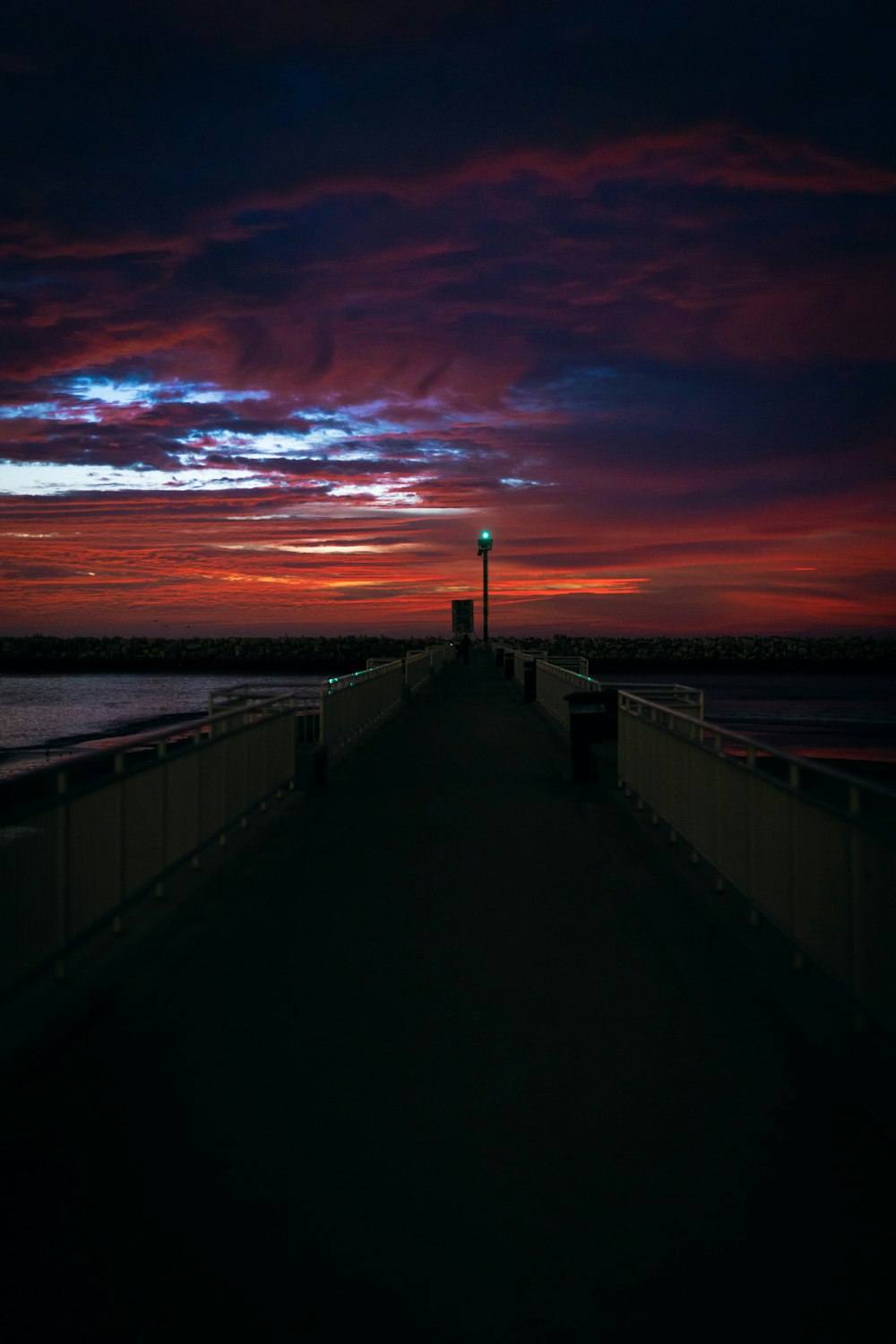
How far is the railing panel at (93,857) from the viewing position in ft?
19.6

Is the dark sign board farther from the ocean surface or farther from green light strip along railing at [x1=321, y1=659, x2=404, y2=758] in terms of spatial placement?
green light strip along railing at [x1=321, y1=659, x2=404, y2=758]

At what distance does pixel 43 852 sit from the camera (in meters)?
5.58

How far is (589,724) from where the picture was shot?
47.8 feet

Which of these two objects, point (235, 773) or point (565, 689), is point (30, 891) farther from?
point (565, 689)

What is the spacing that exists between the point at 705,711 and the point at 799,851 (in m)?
57.4

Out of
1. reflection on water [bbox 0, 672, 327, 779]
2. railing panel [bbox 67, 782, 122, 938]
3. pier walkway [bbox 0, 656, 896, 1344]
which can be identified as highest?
railing panel [bbox 67, 782, 122, 938]

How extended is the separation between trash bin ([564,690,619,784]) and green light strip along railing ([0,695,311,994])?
18.0ft

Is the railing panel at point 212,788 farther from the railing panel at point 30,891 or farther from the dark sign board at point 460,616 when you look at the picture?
the dark sign board at point 460,616

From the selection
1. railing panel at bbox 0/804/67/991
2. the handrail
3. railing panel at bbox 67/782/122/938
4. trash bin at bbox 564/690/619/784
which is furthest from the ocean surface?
railing panel at bbox 0/804/67/991

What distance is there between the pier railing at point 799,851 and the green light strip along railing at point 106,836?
12.6 ft

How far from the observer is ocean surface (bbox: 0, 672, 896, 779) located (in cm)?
4044

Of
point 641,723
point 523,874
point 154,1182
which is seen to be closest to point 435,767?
point 641,723

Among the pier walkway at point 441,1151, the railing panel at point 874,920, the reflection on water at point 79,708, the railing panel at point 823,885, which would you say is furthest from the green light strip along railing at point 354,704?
the railing panel at point 874,920

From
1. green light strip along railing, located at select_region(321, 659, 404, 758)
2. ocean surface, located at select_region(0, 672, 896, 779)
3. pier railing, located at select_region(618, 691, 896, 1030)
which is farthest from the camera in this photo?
ocean surface, located at select_region(0, 672, 896, 779)
